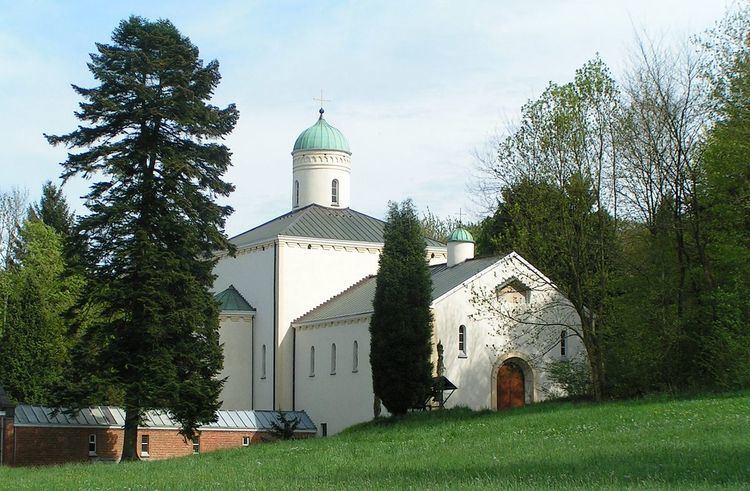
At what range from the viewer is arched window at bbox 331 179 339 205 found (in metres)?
49.2

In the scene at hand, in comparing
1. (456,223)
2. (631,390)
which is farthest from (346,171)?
(456,223)

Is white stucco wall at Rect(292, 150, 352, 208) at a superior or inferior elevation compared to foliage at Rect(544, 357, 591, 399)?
superior

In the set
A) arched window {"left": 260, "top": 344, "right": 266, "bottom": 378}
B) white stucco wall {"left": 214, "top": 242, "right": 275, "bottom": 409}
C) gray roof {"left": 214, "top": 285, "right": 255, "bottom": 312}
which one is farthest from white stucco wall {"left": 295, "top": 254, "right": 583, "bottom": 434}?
gray roof {"left": 214, "top": 285, "right": 255, "bottom": 312}

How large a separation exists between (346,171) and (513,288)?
12685 mm

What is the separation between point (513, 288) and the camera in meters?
39.9

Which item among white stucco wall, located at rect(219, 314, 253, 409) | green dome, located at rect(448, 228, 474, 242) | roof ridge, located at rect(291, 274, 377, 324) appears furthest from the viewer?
white stucco wall, located at rect(219, 314, 253, 409)

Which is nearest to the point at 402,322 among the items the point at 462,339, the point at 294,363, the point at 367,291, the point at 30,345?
the point at 462,339

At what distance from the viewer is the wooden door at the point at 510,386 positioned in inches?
1574

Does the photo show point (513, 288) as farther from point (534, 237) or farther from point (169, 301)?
point (169, 301)

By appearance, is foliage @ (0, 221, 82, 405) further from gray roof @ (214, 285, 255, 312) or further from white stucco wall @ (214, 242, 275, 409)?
white stucco wall @ (214, 242, 275, 409)

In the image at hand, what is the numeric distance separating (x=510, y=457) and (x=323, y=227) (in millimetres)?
26682

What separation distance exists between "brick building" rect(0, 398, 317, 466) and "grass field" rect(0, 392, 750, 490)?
8.60 m

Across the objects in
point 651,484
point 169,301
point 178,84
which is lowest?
point 651,484

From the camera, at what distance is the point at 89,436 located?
36375 mm
